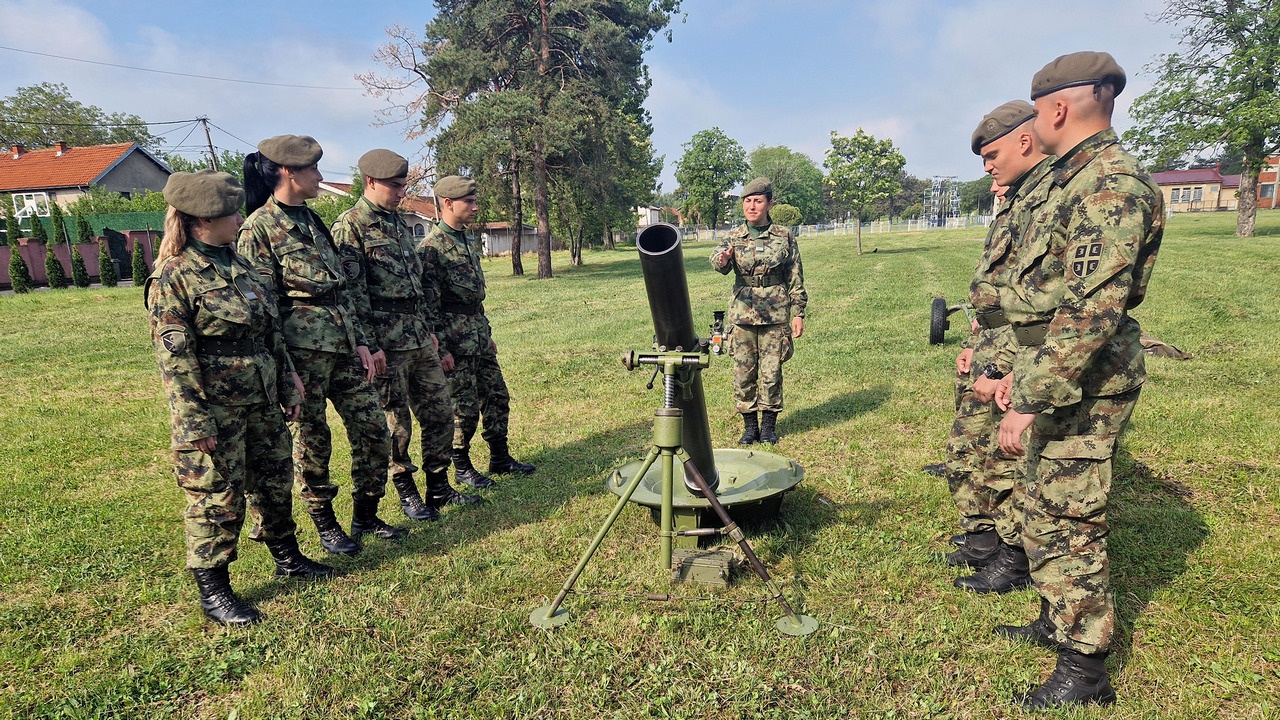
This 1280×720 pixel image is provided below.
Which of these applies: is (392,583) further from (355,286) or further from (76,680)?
(355,286)

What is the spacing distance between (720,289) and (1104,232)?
711 inches

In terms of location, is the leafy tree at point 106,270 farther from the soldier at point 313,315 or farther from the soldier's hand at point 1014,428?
the soldier's hand at point 1014,428

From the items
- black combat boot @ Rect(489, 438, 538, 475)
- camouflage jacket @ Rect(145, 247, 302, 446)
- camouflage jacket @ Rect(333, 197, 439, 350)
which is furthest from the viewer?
black combat boot @ Rect(489, 438, 538, 475)

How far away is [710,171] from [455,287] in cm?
6727

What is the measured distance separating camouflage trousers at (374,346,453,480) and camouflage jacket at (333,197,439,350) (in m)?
0.16

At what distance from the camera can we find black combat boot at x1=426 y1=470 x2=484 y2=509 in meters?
5.13

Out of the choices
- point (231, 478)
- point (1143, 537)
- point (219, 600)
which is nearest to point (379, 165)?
point (231, 478)

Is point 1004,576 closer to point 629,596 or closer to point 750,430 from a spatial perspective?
point 629,596

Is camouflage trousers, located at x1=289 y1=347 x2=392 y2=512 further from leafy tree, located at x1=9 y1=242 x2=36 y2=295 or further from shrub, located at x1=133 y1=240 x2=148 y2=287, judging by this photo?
leafy tree, located at x1=9 y1=242 x2=36 y2=295

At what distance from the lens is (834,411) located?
293 inches

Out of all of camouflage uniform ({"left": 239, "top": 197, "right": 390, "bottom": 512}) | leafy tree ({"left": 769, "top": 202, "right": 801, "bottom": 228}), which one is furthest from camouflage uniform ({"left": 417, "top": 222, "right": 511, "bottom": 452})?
leafy tree ({"left": 769, "top": 202, "right": 801, "bottom": 228})

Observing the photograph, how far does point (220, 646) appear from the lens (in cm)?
339

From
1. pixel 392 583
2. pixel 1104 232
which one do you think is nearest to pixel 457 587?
pixel 392 583

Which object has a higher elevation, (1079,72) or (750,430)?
(1079,72)
